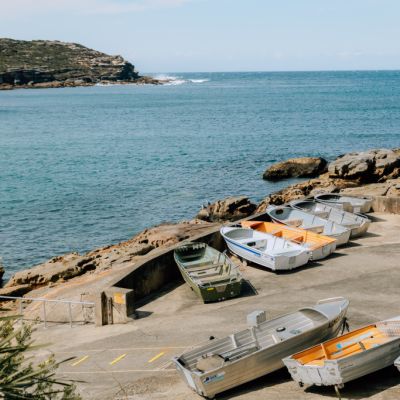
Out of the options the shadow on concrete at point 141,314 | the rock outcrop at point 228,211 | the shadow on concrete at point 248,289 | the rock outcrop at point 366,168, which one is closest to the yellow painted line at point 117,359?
the shadow on concrete at point 141,314

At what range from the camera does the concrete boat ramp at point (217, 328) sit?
12.6 metres

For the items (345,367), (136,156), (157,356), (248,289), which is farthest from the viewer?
(136,156)

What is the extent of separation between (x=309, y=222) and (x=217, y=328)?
408 inches

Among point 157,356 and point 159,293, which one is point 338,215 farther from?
point 157,356

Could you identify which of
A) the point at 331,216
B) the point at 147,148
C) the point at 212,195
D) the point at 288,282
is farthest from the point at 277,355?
the point at 147,148

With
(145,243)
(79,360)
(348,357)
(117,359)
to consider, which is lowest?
(145,243)

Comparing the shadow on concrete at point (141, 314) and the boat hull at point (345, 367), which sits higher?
A: the boat hull at point (345, 367)

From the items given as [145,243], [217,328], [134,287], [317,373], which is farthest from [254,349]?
[145,243]

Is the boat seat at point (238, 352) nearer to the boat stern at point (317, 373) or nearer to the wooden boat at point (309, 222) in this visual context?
the boat stern at point (317, 373)

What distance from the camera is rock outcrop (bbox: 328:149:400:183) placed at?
44062 millimetres

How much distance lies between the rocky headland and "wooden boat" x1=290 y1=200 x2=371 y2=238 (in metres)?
4.46

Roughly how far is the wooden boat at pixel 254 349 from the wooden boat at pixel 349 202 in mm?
12645

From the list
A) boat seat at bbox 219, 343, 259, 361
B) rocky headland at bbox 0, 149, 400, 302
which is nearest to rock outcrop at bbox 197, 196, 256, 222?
rocky headland at bbox 0, 149, 400, 302

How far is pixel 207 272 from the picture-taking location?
19.6 m
